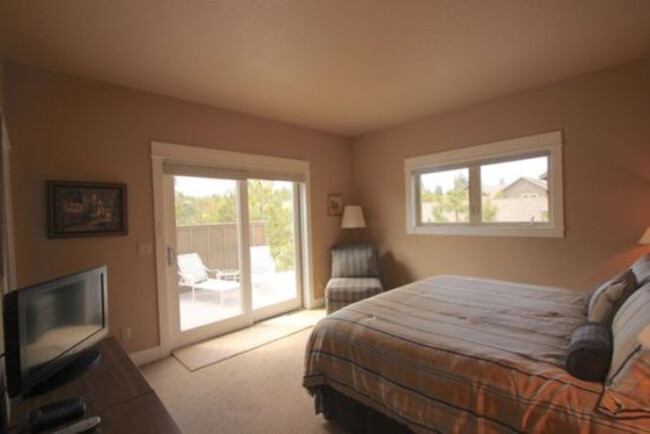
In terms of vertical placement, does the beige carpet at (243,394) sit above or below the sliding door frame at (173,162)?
below

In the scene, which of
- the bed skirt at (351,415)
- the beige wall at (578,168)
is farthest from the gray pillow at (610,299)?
the beige wall at (578,168)

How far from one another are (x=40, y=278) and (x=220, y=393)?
1.62 m

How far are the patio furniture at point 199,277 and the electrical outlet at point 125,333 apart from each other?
59cm

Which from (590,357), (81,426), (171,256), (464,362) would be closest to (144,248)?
(171,256)

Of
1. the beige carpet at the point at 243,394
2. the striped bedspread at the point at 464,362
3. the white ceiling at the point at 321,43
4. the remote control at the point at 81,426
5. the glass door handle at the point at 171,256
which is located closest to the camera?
the remote control at the point at 81,426

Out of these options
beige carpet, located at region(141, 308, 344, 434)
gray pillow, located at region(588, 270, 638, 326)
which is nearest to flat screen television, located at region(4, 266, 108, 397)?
beige carpet, located at region(141, 308, 344, 434)

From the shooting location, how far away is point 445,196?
13.1ft

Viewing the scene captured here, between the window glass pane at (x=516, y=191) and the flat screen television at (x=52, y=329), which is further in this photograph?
the window glass pane at (x=516, y=191)

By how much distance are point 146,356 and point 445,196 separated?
3740 millimetres

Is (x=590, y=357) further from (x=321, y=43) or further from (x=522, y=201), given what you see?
(x=522, y=201)

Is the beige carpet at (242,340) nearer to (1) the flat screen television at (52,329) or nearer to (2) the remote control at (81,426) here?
(1) the flat screen television at (52,329)

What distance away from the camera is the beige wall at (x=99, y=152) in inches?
90.5

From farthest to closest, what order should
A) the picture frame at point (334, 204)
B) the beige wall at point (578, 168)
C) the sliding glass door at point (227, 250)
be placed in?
the picture frame at point (334, 204), the sliding glass door at point (227, 250), the beige wall at point (578, 168)

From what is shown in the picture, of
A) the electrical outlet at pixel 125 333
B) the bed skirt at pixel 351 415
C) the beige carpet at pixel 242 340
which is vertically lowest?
the beige carpet at pixel 242 340
